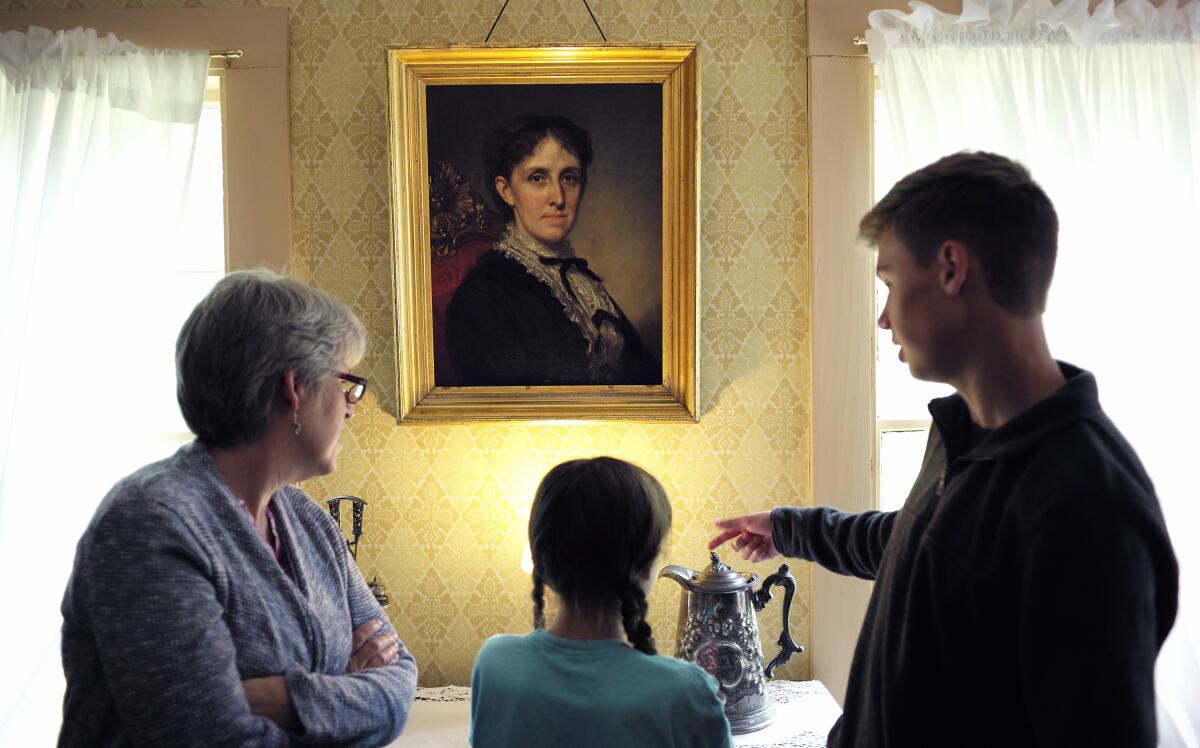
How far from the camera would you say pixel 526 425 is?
243 cm

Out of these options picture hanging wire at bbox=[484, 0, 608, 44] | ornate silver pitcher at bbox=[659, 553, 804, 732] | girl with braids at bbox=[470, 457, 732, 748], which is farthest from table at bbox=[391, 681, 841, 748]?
picture hanging wire at bbox=[484, 0, 608, 44]

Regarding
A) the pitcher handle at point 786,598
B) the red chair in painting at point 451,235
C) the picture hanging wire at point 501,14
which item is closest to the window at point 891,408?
the pitcher handle at point 786,598

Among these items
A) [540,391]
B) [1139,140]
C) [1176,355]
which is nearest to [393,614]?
[540,391]

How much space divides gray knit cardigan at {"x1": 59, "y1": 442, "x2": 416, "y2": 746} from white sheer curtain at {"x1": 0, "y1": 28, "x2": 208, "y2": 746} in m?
1.13

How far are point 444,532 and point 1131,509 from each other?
1.76m

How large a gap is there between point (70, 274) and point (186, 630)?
146cm

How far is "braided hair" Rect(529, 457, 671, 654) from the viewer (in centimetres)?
126

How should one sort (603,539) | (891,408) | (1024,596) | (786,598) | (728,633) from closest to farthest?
(1024,596) → (603,539) → (728,633) → (786,598) → (891,408)

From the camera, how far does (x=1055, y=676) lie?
3.21 feet

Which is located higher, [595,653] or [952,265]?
[952,265]

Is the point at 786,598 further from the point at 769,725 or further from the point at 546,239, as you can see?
the point at 546,239

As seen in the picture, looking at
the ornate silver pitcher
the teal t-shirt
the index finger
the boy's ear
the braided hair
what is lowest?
the ornate silver pitcher

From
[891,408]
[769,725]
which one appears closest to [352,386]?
[769,725]

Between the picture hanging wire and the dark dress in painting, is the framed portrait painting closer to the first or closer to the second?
the dark dress in painting
